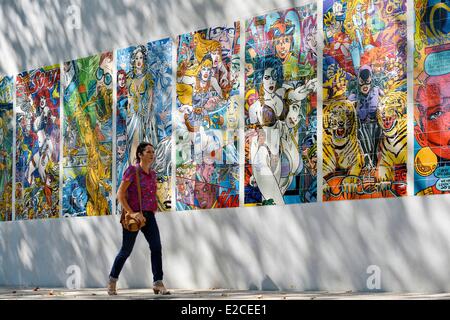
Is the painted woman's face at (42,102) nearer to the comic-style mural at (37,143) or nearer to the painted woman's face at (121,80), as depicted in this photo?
the comic-style mural at (37,143)

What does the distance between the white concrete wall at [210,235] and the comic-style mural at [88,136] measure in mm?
213

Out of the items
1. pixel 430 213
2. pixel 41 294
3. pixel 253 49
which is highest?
pixel 253 49

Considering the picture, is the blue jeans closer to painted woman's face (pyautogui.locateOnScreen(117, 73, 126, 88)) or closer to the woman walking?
the woman walking

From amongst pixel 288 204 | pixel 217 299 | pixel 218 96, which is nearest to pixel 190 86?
pixel 218 96

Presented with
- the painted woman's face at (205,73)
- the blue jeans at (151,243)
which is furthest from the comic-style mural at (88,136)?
the blue jeans at (151,243)

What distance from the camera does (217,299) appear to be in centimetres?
1501

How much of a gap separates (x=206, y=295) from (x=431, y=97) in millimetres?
3807

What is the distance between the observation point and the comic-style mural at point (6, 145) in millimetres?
21984

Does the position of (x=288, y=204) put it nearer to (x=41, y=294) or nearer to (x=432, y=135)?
(x=432, y=135)

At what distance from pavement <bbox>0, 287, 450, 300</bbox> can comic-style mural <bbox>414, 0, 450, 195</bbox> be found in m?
1.43

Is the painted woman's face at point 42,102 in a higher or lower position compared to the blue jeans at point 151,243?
higher

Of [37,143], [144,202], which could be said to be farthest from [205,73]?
[37,143]

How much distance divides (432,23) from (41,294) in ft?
23.0

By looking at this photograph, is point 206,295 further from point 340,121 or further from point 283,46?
point 283,46
